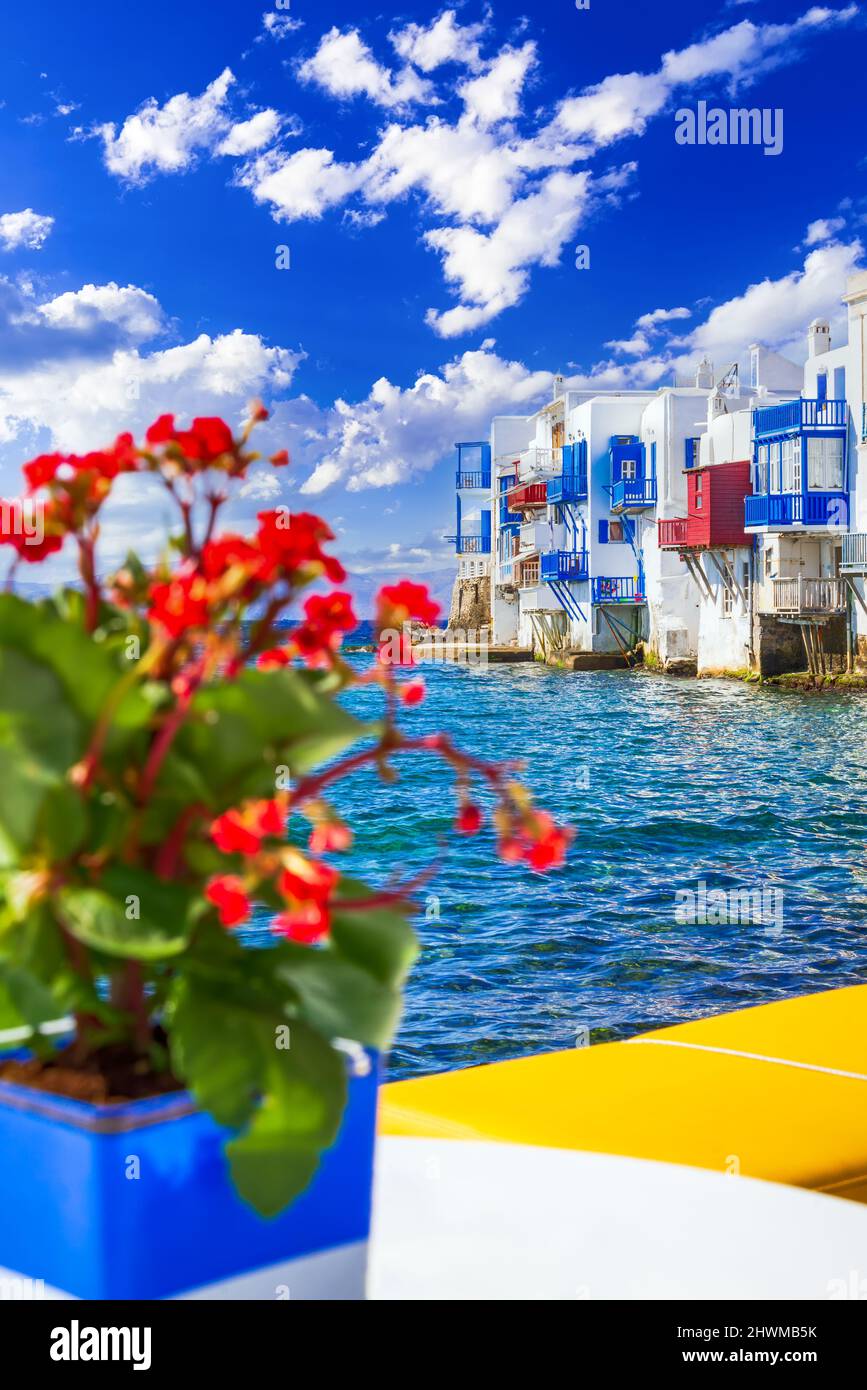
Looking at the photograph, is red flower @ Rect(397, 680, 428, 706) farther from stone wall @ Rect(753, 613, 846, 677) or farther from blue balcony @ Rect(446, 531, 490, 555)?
blue balcony @ Rect(446, 531, 490, 555)

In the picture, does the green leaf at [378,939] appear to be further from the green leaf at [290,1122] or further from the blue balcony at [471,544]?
the blue balcony at [471,544]

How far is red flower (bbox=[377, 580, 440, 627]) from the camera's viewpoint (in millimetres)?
1010

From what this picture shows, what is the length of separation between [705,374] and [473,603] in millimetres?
19831

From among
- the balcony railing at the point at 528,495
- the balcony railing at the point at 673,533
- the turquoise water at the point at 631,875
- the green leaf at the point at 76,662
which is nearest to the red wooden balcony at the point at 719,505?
the balcony railing at the point at 673,533

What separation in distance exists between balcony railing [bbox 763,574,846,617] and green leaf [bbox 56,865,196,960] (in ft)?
109

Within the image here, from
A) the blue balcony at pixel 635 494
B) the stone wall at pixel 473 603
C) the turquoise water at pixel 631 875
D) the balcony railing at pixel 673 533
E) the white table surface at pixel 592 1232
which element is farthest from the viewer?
the stone wall at pixel 473 603

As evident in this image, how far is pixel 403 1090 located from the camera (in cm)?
209

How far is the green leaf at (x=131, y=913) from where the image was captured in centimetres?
85

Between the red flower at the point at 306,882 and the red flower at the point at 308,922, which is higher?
the red flower at the point at 306,882

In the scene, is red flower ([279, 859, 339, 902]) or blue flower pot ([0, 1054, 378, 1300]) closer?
red flower ([279, 859, 339, 902])

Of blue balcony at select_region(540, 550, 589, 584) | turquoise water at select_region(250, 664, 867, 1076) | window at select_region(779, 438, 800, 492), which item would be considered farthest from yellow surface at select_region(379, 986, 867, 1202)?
blue balcony at select_region(540, 550, 589, 584)

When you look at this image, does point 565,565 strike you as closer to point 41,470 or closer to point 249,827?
point 41,470

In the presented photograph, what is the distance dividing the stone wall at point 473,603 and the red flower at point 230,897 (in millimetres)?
60141

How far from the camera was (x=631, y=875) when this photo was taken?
12.6 metres
